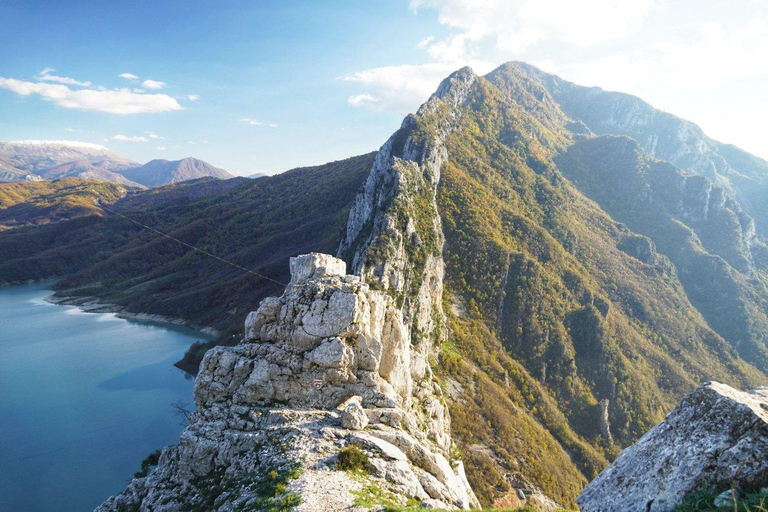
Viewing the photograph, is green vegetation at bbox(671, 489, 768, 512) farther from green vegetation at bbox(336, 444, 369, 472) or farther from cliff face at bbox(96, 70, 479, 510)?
green vegetation at bbox(336, 444, 369, 472)

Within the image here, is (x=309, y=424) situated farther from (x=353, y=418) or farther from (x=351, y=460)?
(x=351, y=460)

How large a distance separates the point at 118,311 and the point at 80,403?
209 ft

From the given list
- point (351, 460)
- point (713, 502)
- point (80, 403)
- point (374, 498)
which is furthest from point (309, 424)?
point (80, 403)

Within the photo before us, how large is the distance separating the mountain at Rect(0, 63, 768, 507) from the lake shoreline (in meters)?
2.53

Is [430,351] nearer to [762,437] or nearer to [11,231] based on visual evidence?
[762,437]

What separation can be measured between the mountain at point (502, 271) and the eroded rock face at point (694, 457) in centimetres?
1780

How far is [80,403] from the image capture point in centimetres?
5975

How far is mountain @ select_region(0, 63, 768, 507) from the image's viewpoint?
2640 inches

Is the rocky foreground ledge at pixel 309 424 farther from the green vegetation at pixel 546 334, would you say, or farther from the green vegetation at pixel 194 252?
the green vegetation at pixel 194 252

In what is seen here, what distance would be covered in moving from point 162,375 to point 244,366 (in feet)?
219

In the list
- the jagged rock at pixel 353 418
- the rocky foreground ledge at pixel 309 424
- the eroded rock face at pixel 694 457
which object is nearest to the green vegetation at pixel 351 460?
the rocky foreground ledge at pixel 309 424

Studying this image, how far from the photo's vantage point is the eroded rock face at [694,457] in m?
8.42

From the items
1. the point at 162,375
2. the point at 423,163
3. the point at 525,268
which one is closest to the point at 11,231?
the point at 162,375

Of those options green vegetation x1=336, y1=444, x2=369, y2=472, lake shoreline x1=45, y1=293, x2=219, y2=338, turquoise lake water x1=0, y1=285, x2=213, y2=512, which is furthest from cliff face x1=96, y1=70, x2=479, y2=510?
lake shoreline x1=45, y1=293, x2=219, y2=338
